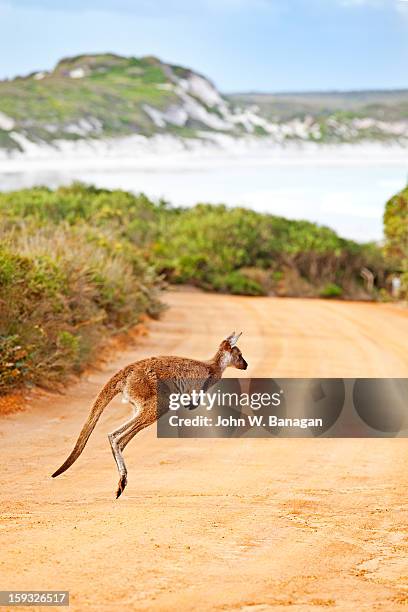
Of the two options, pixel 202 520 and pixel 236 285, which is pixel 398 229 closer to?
pixel 236 285

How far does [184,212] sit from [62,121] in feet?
26.6

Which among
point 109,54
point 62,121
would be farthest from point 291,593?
point 109,54

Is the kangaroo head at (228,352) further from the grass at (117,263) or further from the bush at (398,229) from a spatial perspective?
the bush at (398,229)

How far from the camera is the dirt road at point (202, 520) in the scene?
5.85m

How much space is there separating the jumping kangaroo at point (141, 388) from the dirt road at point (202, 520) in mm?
515

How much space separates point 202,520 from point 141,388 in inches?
37.9

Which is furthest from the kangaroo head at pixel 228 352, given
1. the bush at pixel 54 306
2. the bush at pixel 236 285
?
the bush at pixel 236 285

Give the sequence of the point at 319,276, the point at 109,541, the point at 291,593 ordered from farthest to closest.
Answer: the point at 319,276 → the point at 109,541 → the point at 291,593

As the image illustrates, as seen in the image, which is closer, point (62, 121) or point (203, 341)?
point (203, 341)

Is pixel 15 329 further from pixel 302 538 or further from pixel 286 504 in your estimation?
pixel 302 538

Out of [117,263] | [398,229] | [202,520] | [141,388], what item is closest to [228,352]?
[141,388]

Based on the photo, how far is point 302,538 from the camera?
6938mm

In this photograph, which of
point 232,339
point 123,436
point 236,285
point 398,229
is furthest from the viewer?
point 236,285

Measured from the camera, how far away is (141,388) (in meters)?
7.22
